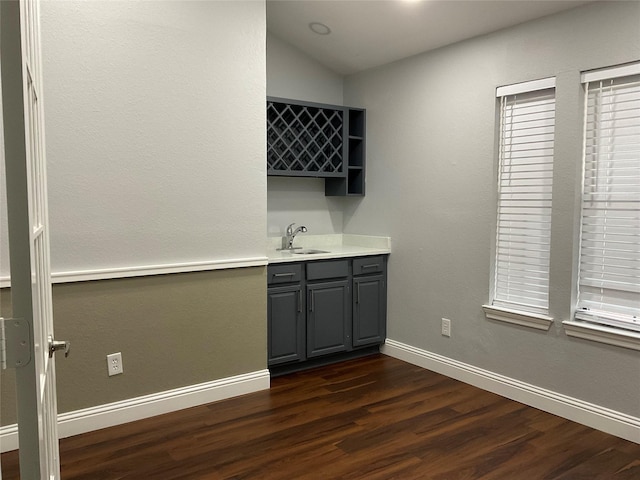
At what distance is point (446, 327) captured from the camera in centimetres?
385

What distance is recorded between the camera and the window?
325 centimetres

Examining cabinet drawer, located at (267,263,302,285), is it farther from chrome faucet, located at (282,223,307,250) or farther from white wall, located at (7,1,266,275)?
chrome faucet, located at (282,223,307,250)

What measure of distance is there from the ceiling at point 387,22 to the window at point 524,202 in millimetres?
449

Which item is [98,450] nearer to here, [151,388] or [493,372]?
[151,388]

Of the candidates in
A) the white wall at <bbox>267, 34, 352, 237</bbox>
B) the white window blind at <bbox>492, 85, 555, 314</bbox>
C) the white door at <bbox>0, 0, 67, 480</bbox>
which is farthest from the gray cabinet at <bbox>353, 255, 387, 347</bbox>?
the white door at <bbox>0, 0, 67, 480</bbox>

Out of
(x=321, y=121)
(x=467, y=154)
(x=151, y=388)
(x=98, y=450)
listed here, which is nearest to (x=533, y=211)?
(x=467, y=154)

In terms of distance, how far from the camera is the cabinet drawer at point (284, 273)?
365 cm

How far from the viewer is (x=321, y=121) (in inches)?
168

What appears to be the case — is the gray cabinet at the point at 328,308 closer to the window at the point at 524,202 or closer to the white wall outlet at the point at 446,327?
the white wall outlet at the point at 446,327

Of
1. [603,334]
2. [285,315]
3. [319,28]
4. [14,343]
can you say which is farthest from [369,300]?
[14,343]

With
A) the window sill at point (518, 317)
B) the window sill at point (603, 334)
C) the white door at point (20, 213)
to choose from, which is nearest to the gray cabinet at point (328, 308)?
the window sill at point (518, 317)

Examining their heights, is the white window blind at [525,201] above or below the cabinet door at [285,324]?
above

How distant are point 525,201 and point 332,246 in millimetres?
1787

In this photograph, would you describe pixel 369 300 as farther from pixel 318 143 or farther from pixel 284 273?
pixel 318 143
